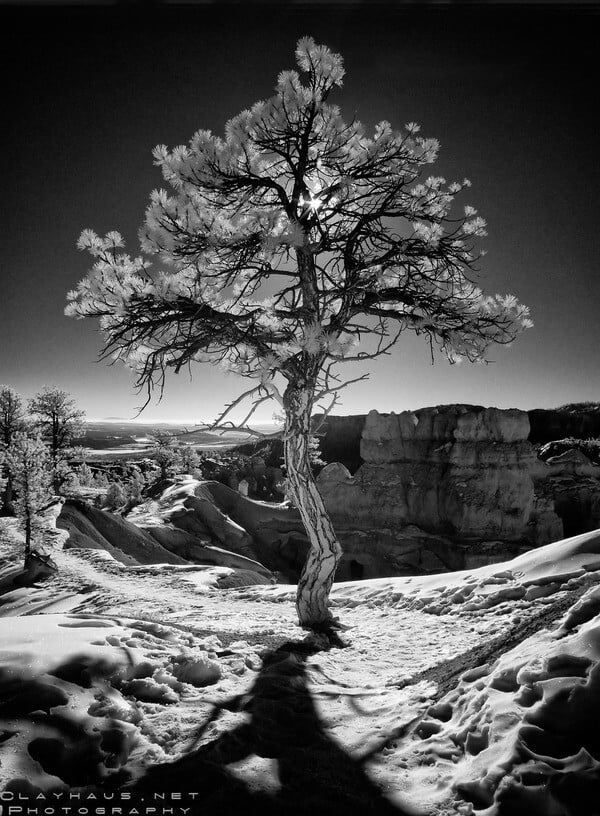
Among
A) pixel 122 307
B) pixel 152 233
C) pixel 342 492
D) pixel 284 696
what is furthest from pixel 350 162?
pixel 342 492

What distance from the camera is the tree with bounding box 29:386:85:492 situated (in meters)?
30.6

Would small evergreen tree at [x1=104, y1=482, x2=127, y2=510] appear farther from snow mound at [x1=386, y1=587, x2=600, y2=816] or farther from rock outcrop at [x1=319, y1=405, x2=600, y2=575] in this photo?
snow mound at [x1=386, y1=587, x2=600, y2=816]

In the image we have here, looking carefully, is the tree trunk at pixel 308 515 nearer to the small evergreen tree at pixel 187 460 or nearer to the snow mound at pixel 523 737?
the snow mound at pixel 523 737

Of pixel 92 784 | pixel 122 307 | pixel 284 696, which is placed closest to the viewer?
pixel 92 784

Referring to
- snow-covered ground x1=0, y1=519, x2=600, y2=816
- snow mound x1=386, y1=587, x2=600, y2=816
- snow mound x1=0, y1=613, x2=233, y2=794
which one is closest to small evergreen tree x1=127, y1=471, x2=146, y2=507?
snow-covered ground x1=0, y1=519, x2=600, y2=816

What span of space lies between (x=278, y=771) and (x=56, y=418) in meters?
34.5

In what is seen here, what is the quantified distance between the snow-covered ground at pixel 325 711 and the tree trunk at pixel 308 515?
0.93m

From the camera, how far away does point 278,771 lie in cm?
248

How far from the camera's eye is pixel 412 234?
617cm

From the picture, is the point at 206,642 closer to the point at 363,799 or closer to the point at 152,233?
the point at 363,799

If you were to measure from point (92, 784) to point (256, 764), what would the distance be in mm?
973

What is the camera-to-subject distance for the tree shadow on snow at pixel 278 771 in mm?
2156

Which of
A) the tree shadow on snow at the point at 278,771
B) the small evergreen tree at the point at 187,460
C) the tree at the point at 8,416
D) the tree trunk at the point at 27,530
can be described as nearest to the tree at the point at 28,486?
the tree trunk at the point at 27,530

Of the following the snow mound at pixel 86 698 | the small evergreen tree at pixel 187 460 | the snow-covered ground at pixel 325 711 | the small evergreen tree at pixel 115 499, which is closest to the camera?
the snow-covered ground at pixel 325 711
